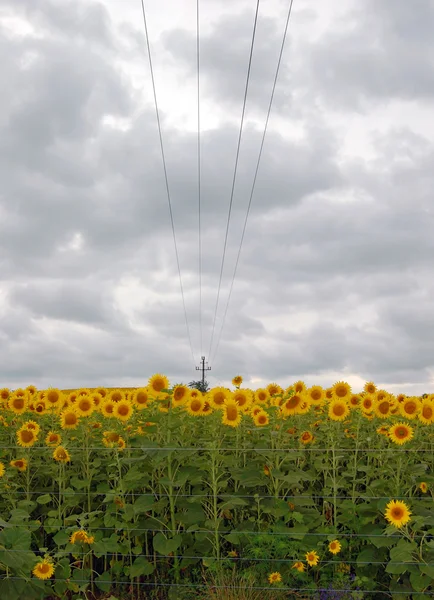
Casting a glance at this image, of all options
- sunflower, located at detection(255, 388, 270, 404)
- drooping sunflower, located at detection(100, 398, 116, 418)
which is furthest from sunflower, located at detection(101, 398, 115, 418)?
sunflower, located at detection(255, 388, 270, 404)

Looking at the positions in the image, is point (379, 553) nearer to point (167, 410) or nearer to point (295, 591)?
point (295, 591)

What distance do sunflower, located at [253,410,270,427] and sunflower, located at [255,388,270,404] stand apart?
0.83m

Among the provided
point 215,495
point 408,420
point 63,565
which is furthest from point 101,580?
point 408,420

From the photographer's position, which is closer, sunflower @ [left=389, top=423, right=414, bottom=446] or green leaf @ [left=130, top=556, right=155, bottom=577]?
green leaf @ [left=130, top=556, right=155, bottom=577]

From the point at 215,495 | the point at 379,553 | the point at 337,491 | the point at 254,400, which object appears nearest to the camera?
the point at 215,495

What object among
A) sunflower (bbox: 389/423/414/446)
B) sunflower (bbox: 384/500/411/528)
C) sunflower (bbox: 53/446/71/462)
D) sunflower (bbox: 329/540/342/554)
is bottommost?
sunflower (bbox: 329/540/342/554)

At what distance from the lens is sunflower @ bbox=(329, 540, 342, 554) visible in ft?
19.6

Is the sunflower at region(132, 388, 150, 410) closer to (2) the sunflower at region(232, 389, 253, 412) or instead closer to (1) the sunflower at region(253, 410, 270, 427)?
(2) the sunflower at region(232, 389, 253, 412)

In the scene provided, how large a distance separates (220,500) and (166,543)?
715mm

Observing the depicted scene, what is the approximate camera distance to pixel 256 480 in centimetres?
607

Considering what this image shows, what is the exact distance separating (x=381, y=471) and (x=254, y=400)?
1.65m

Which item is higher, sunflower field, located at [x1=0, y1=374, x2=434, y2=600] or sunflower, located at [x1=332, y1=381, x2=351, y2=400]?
sunflower, located at [x1=332, y1=381, x2=351, y2=400]

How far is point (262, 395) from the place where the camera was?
286 inches

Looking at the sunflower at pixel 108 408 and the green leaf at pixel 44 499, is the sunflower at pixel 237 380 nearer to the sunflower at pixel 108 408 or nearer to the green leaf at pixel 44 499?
the sunflower at pixel 108 408
